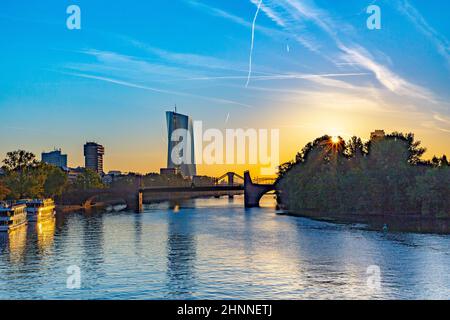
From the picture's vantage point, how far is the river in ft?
141

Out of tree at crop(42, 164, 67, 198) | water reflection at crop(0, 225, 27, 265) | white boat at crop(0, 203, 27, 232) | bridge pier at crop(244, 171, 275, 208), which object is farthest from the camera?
bridge pier at crop(244, 171, 275, 208)

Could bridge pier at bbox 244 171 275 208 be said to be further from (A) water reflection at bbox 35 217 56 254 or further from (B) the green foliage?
(A) water reflection at bbox 35 217 56 254

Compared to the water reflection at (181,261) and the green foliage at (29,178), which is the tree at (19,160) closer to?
the green foliage at (29,178)

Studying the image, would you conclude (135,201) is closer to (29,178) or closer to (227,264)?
(29,178)

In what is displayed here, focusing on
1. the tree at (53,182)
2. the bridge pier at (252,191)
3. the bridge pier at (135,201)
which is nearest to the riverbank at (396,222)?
the bridge pier at (252,191)

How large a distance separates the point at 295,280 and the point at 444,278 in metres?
11.2

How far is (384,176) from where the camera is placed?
112m

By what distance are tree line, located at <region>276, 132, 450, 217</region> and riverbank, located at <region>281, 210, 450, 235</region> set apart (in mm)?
3029

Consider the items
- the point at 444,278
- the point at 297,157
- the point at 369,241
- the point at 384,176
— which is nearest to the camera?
the point at 444,278

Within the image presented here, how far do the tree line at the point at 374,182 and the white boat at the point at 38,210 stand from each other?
A: 5277 cm

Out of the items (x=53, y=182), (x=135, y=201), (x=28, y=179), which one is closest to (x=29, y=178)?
(x=28, y=179)

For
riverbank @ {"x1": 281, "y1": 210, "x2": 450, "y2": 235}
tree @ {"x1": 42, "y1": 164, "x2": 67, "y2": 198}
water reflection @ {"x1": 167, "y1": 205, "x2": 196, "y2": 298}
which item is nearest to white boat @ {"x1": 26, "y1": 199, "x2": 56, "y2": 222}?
water reflection @ {"x1": 167, "y1": 205, "x2": 196, "y2": 298}
